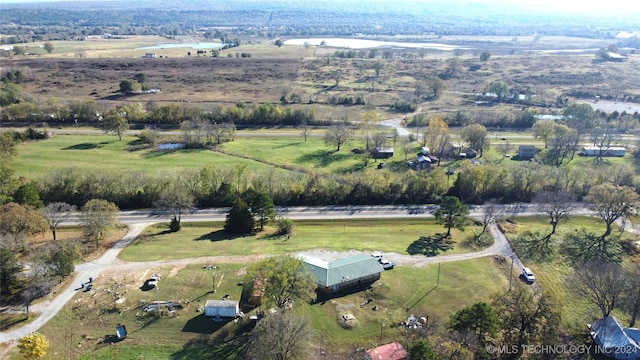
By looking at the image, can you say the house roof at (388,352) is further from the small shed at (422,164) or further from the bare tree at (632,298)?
the small shed at (422,164)

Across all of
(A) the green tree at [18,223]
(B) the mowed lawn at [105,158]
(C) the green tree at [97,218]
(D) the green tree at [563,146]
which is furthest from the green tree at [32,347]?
(D) the green tree at [563,146]

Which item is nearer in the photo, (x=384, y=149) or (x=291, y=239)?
(x=291, y=239)

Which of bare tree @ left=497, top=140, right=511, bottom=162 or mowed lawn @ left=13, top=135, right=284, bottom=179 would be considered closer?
mowed lawn @ left=13, top=135, right=284, bottom=179

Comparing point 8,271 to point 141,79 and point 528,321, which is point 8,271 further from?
point 141,79

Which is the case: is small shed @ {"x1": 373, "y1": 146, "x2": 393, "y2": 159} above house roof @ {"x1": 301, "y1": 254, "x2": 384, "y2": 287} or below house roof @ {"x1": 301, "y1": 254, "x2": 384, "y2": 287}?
above

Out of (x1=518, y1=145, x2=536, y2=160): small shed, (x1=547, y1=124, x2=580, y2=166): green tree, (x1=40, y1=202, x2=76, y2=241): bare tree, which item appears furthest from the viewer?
(x1=518, y1=145, x2=536, y2=160): small shed

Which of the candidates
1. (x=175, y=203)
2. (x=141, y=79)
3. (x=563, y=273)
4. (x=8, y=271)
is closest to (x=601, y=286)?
(x=563, y=273)

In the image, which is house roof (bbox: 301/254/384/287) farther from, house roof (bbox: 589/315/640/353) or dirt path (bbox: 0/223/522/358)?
house roof (bbox: 589/315/640/353)

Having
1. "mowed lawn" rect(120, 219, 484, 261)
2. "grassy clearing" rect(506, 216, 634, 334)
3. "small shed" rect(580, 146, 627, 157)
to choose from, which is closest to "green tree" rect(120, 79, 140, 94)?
"mowed lawn" rect(120, 219, 484, 261)
